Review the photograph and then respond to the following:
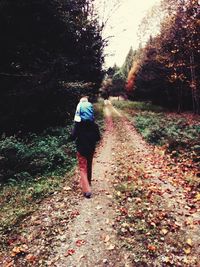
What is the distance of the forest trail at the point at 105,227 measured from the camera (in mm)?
5363

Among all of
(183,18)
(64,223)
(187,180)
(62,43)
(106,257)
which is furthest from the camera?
(183,18)

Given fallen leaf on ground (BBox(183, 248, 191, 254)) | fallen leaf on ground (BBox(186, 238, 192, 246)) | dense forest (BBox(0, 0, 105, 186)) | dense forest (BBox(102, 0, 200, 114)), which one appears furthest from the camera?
dense forest (BBox(102, 0, 200, 114))

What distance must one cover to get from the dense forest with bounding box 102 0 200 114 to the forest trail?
12362 millimetres

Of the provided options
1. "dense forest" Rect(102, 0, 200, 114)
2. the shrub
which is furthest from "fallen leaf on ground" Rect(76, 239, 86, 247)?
"dense forest" Rect(102, 0, 200, 114)

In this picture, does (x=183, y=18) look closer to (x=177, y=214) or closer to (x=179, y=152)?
(x=179, y=152)

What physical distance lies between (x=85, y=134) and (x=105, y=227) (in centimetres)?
250

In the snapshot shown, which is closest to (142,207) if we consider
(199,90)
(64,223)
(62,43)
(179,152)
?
(64,223)

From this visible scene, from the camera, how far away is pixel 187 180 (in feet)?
31.0

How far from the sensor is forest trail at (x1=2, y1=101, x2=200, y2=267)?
17.6 feet

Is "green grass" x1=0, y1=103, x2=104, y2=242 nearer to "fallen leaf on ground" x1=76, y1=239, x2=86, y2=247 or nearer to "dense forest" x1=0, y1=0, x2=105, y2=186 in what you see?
"dense forest" x1=0, y1=0, x2=105, y2=186

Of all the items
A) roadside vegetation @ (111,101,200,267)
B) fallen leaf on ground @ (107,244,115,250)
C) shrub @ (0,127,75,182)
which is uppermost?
shrub @ (0,127,75,182)

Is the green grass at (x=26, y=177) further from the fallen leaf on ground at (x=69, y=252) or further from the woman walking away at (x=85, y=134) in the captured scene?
the fallen leaf on ground at (x=69, y=252)

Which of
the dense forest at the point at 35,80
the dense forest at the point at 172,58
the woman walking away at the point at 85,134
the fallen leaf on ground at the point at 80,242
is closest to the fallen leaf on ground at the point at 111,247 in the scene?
the fallen leaf on ground at the point at 80,242

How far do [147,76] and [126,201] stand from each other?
33113 millimetres
